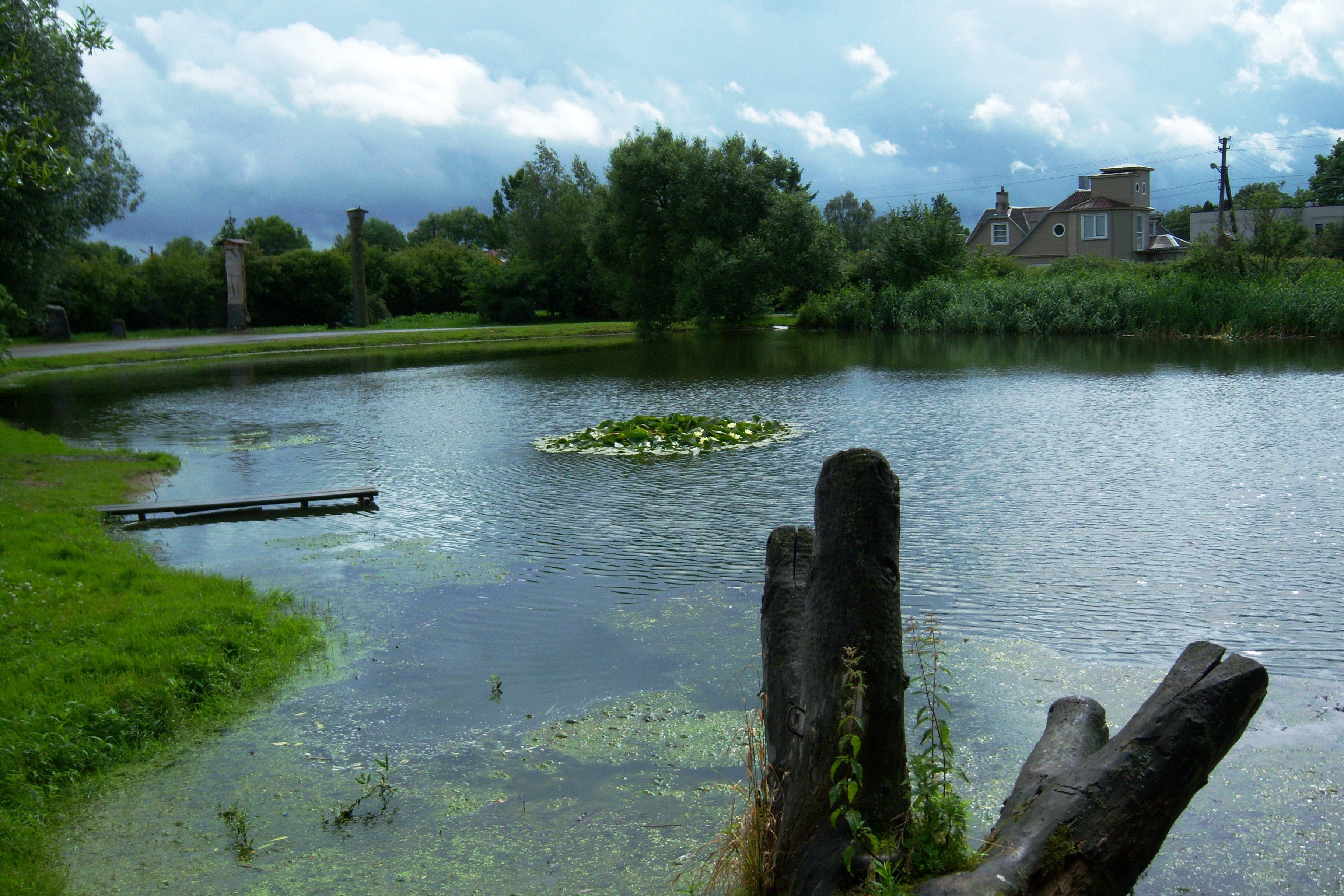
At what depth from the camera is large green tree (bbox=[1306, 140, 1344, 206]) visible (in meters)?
86.4

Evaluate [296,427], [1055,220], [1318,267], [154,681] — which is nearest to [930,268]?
[1318,267]

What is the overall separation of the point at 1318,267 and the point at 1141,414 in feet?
70.4

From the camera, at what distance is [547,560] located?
31.6 ft

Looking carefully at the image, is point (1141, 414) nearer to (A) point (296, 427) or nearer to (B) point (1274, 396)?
(B) point (1274, 396)

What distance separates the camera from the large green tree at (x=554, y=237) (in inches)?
2399

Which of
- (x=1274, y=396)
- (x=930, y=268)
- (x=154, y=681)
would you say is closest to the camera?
(x=154, y=681)

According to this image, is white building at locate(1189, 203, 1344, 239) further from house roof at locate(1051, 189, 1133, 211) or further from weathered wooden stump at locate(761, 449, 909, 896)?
weathered wooden stump at locate(761, 449, 909, 896)

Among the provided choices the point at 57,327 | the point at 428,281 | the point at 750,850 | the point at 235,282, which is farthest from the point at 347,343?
the point at 750,850

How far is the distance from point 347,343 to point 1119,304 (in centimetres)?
3068

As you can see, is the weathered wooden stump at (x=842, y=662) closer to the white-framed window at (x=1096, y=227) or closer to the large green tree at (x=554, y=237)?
the large green tree at (x=554, y=237)

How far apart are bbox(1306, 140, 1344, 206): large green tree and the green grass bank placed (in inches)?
2229

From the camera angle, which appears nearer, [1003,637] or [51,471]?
[1003,637]

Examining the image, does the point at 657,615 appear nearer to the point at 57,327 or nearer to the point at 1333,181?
the point at 57,327

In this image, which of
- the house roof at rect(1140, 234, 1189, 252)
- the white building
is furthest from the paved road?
the white building
